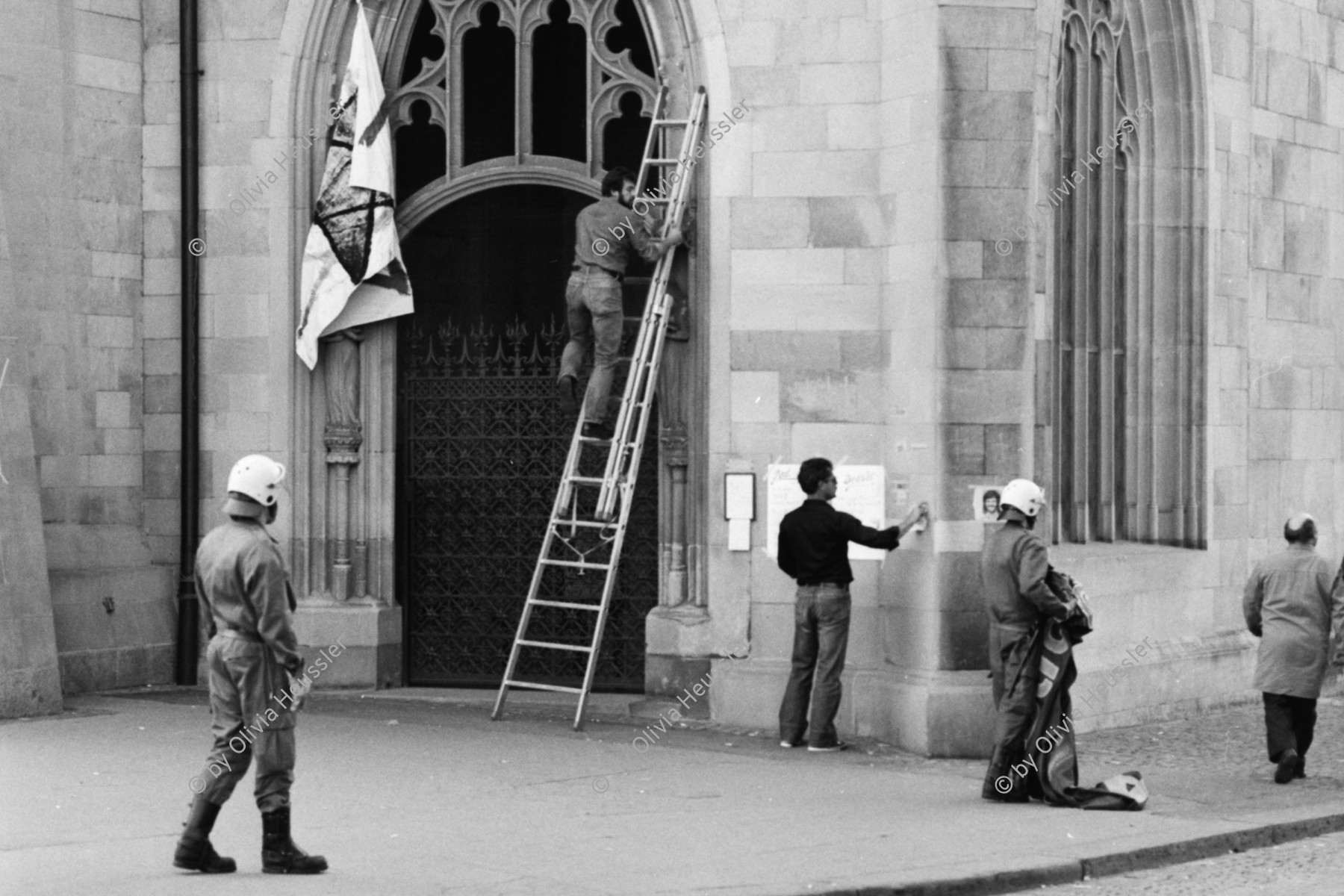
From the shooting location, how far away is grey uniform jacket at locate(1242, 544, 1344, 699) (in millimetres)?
12562

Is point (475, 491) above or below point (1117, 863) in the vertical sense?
above

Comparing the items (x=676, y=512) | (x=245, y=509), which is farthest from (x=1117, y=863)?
(x=676, y=512)

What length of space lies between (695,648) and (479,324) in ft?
10.2

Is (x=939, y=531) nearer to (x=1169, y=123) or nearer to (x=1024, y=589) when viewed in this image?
(x=1024, y=589)

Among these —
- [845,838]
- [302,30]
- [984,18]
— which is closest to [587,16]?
[302,30]

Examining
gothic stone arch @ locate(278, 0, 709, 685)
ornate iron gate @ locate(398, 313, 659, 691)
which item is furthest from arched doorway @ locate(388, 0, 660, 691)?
gothic stone arch @ locate(278, 0, 709, 685)

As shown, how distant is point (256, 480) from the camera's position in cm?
903

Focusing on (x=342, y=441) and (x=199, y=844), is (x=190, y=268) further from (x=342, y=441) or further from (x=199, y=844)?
(x=199, y=844)

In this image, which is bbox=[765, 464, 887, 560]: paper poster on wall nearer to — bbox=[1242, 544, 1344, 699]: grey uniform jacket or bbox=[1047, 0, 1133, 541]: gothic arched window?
bbox=[1047, 0, 1133, 541]: gothic arched window

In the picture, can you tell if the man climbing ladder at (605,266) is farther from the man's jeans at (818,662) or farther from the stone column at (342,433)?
the man's jeans at (818,662)

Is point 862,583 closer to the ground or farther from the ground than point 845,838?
farther from the ground

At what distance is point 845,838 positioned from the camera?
10.2 m

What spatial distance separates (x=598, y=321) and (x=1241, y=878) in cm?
624

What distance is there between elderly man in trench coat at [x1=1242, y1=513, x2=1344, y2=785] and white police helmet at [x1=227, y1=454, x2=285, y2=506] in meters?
6.33
